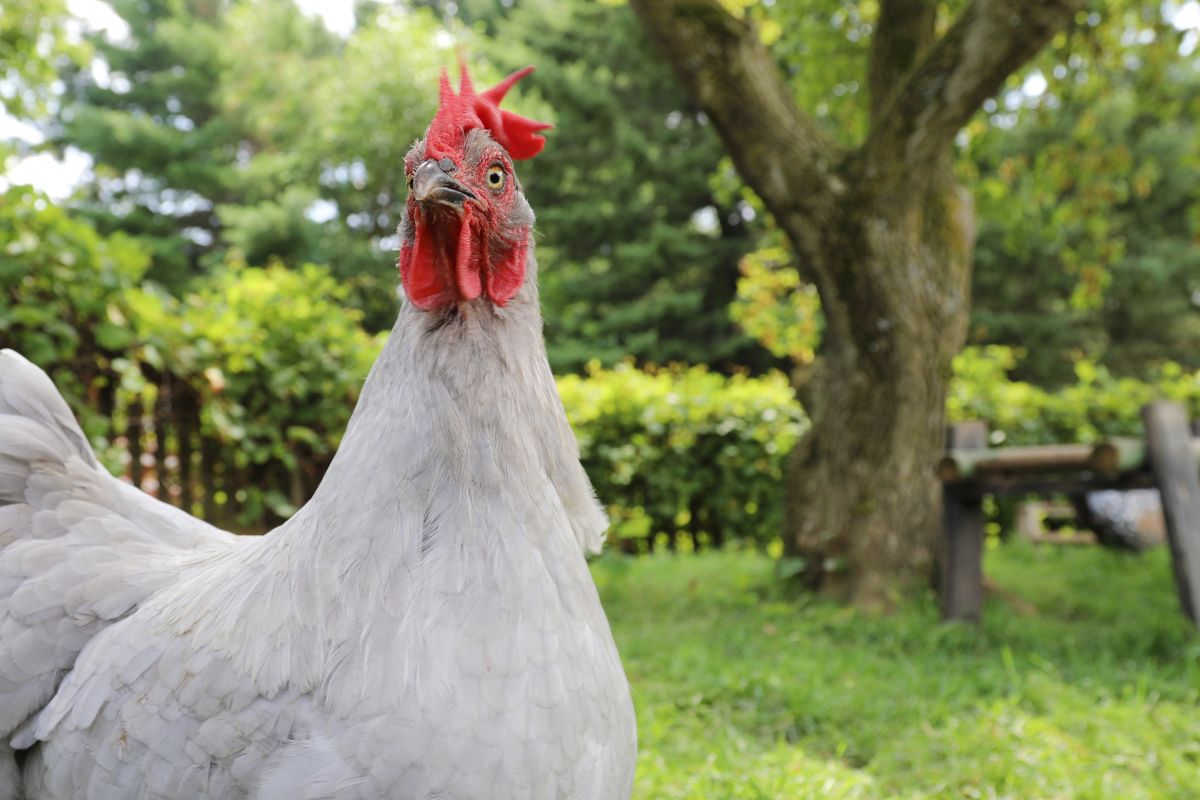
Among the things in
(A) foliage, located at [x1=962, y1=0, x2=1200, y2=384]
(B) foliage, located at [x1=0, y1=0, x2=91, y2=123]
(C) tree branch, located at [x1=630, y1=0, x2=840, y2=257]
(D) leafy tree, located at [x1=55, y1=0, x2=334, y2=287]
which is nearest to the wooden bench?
(C) tree branch, located at [x1=630, y1=0, x2=840, y2=257]

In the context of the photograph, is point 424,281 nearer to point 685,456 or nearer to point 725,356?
point 685,456

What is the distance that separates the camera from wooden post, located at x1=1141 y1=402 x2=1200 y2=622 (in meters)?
4.33

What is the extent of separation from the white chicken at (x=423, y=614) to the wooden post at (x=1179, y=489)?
3871 mm

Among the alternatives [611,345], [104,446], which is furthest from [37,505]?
[611,345]

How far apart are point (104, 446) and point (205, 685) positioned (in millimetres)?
2564

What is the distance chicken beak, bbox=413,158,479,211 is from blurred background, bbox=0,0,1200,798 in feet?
2.50

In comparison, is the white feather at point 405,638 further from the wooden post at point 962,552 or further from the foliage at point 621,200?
the foliage at point 621,200

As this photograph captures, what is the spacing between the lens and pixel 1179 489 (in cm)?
440

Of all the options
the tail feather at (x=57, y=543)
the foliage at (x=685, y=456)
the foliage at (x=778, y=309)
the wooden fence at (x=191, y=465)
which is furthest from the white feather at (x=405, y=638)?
the foliage at (x=778, y=309)

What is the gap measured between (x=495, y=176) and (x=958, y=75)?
447 centimetres

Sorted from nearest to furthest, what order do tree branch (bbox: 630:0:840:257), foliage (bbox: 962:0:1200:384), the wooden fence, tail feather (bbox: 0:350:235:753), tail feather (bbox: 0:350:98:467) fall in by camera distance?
tail feather (bbox: 0:350:235:753) < tail feather (bbox: 0:350:98:467) < the wooden fence < tree branch (bbox: 630:0:840:257) < foliage (bbox: 962:0:1200:384)

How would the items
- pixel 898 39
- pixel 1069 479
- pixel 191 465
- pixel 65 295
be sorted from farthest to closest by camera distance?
pixel 898 39 → pixel 1069 479 → pixel 191 465 → pixel 65 295

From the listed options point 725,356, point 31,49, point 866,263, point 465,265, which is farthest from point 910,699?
point 725,356

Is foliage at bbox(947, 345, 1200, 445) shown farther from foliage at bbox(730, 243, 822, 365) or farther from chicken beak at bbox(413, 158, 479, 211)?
chicken beak at bbox(413, 158, 479, 211)
